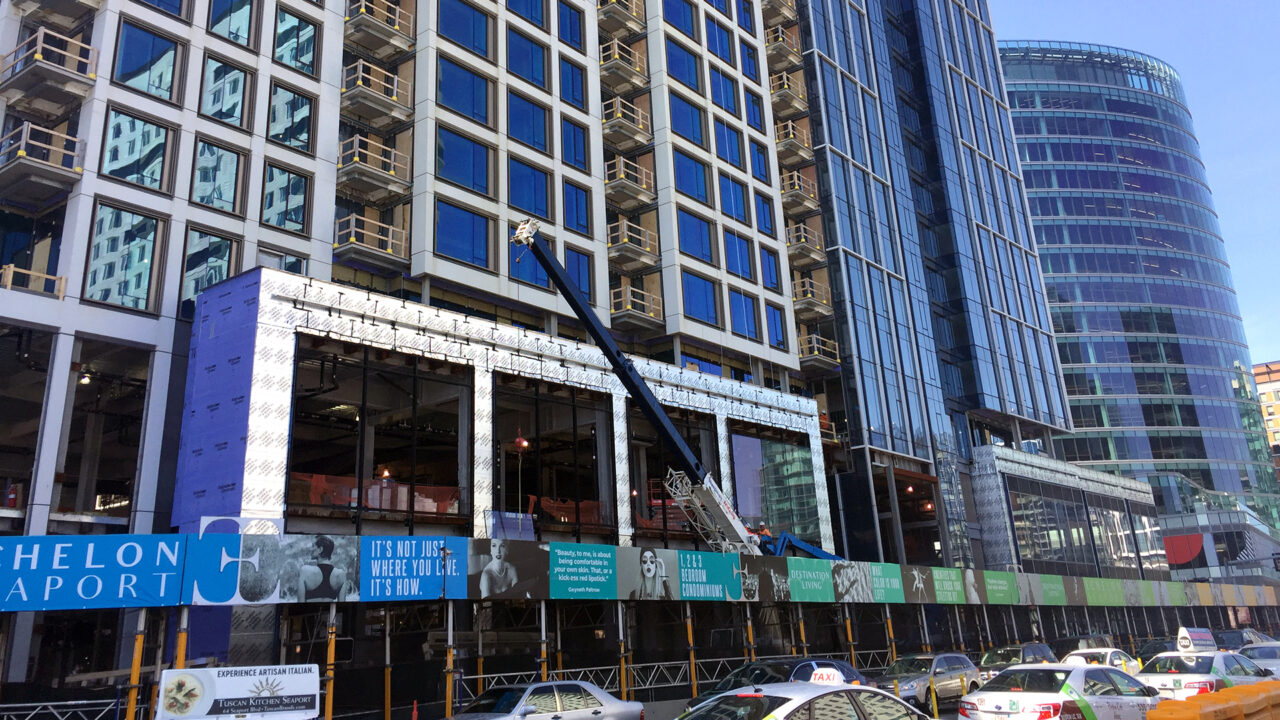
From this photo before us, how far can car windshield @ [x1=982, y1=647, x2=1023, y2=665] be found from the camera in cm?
2977

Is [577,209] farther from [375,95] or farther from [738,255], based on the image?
[738,255]

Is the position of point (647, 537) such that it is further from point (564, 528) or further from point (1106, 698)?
point (1106, 698)

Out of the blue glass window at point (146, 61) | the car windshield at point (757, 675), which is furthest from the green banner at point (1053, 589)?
the blue glass window at point (146, 61)

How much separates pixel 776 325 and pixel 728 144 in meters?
10.1

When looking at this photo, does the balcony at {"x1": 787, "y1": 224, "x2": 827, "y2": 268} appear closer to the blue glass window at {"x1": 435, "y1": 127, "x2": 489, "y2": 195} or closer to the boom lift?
the boom lift

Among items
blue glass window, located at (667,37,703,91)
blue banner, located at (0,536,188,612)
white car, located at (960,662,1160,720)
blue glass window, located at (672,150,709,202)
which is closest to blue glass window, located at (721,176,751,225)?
blue glass window, located at (672,150,709,202)

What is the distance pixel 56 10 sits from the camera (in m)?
30.6

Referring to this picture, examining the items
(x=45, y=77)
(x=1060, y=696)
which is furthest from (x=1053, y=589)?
(x=45, y=77)

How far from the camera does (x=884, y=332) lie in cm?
5803

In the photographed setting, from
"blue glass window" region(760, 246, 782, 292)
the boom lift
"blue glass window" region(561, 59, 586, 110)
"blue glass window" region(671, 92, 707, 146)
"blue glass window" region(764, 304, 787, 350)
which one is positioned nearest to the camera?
the boom lift

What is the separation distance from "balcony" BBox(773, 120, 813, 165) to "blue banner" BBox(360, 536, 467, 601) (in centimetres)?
3894

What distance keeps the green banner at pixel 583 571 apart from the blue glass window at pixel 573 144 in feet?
66.3

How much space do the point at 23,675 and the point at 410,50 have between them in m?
25.1

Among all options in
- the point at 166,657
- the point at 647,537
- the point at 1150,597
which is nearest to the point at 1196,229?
the point at 1150,597
